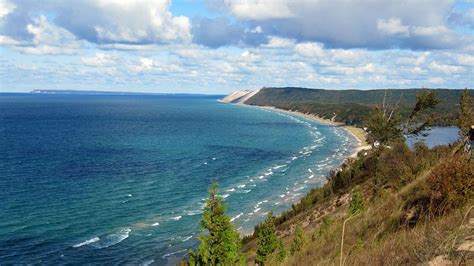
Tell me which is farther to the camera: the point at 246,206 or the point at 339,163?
the point at 339,163

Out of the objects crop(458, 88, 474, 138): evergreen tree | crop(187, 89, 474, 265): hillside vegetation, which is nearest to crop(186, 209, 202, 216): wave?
crop(187, 89, 474, 265): hillside vegetation

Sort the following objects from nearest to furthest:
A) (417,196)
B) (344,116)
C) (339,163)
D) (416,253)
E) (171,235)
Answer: (416,253) < (417,196) < (171,235) < (339,163) < (344,116)

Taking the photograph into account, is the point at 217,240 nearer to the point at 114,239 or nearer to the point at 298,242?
the point at 298,242

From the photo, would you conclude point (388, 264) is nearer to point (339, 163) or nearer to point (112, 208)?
point (112, 208)

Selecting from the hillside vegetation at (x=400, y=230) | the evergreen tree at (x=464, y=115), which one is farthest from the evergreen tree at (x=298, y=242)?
the evergreen tree at (x=464, y=115)

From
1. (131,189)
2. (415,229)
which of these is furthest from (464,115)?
(131,189)

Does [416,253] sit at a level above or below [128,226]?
above

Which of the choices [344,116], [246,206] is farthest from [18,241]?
[344,116]

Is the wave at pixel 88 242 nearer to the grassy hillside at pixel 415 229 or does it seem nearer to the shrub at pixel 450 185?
the grassy hillside at pixel 415 229

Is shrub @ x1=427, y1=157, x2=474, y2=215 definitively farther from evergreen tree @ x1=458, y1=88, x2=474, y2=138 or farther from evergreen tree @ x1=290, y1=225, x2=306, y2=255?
evergreen tree @ x1=458, y1=88, x2=474, y2=138
